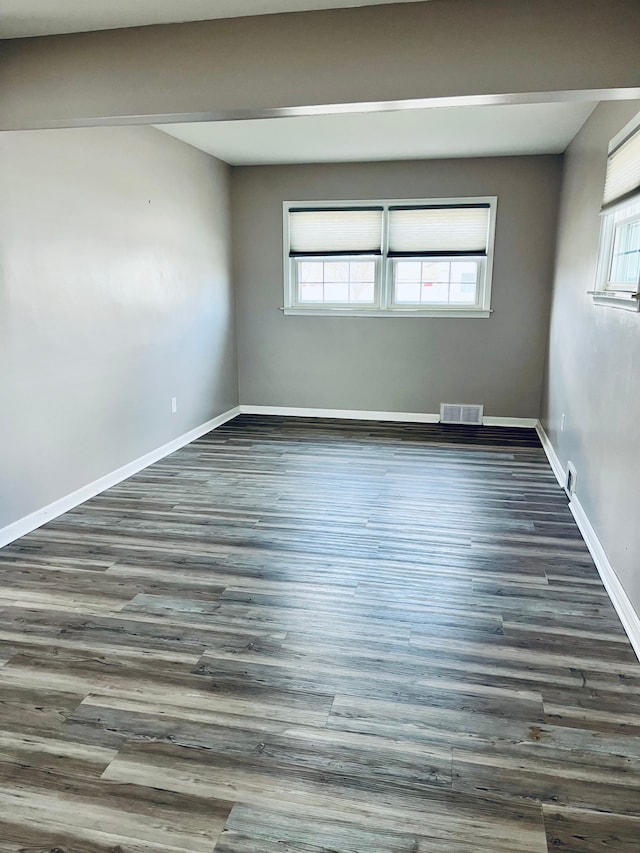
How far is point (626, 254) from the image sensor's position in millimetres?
3301

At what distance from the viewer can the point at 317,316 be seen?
6.59 metres

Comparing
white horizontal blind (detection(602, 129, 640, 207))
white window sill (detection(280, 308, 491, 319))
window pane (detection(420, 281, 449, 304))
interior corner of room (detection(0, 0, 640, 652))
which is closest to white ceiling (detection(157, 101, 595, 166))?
interior corner of room (detection(0, 0, 640, 652))

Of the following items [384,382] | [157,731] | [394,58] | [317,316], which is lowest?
[157,731]

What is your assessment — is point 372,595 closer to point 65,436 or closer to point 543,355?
point 65,436

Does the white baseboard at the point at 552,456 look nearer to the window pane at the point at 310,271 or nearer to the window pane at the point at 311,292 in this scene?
the window pane at the point at 311,292

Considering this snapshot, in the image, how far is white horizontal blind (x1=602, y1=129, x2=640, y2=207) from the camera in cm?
300

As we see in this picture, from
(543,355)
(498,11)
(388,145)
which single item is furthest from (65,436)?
(543,355)

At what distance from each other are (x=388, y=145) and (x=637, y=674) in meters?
4.58

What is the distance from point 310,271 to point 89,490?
349 cm

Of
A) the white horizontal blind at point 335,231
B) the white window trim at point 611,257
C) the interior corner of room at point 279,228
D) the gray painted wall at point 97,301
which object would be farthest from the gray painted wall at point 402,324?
the white window trim at point 611,257

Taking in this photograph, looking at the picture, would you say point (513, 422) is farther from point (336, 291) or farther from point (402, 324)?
point (336, 291)

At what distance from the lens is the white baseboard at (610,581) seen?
254cm

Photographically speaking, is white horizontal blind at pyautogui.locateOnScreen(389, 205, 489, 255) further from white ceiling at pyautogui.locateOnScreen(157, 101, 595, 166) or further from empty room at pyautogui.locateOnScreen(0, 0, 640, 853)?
white ceiling at pyautogui.locateOnScreen(157, 101, 595, 166)

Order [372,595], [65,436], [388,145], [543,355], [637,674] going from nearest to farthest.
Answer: [637,674]
[372,595]
[65,436]
[388,145]
[543,355]
